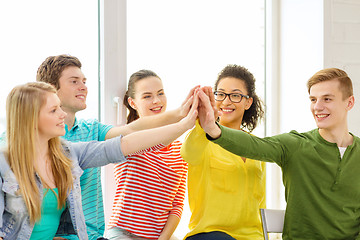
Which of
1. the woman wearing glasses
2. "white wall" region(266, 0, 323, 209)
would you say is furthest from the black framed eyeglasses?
"white wall" region(266, 0, 323, 209)

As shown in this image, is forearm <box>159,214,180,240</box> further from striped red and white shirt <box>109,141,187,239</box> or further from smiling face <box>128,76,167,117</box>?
smiling face <box>128,76,167,117</box>

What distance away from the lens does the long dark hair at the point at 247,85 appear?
Result: 192 centimetres

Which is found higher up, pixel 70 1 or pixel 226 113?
pixel 70 1

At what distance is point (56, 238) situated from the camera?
4.94 feet

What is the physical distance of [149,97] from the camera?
188 cm

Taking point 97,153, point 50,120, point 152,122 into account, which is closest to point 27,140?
point 50,120

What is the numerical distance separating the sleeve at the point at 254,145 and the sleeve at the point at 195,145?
0.28 feet

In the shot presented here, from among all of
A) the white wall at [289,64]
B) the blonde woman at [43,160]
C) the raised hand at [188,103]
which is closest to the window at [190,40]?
the white wall at [289,64]

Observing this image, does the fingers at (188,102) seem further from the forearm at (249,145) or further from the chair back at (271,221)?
the chair back at (271,221)

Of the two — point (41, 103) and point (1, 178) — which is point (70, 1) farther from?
point (1, 178)

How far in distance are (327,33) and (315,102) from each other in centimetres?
64

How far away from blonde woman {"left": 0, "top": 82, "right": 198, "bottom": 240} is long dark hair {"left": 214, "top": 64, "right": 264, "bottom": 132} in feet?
1.41

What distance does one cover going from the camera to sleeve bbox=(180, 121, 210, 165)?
159 centimetres

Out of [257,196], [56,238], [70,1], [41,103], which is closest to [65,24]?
[70,1]
